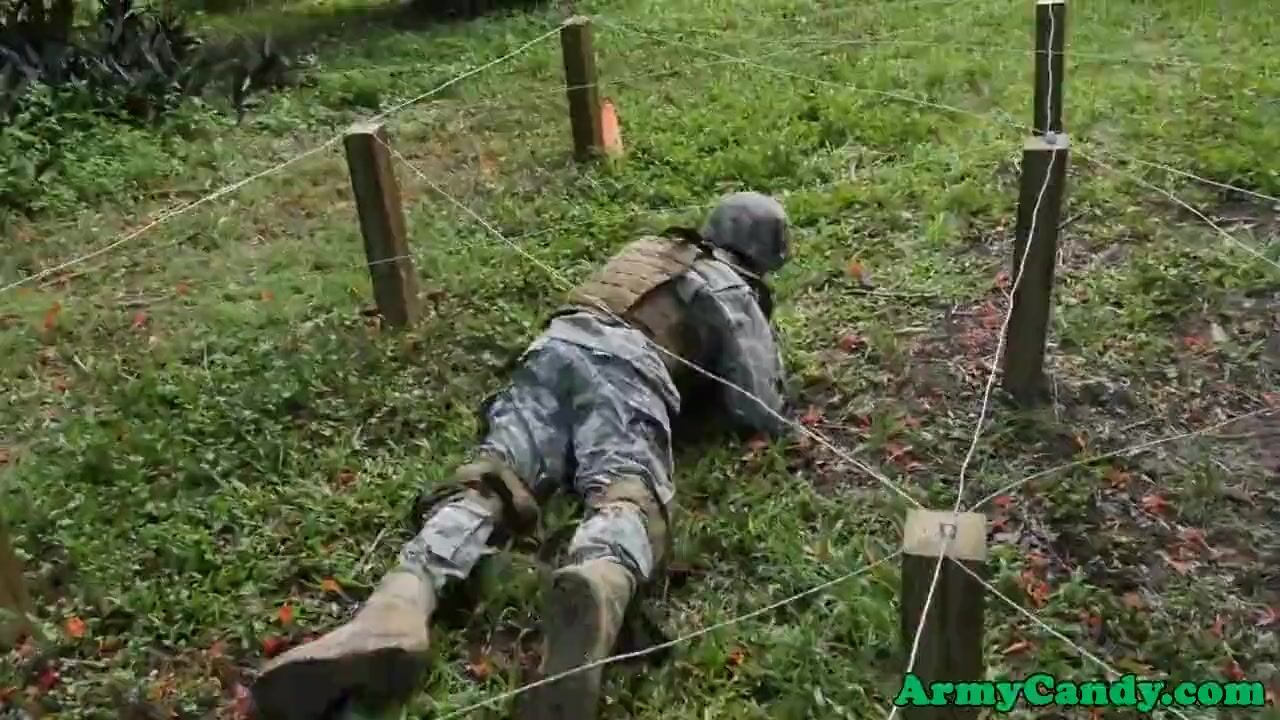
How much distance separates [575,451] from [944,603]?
1.48 meters

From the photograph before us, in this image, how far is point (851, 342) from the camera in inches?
168

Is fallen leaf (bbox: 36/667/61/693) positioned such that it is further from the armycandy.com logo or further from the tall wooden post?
the tall wooden post

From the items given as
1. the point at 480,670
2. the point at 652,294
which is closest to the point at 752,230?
the point at 652,294

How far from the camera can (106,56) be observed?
22.8ft

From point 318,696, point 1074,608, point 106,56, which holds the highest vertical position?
point 106,56

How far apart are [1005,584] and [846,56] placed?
4757 millimetres

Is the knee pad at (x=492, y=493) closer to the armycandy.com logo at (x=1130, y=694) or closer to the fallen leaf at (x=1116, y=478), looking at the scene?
the armycandy.com logo at (x=1130, y=694)

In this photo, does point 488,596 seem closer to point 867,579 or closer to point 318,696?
point 318,696

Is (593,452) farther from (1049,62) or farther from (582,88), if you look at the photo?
(582,88)

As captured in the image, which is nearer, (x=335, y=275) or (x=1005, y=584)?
(x=1005, y=584)

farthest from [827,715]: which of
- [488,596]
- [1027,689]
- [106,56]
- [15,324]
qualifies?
[106,56]

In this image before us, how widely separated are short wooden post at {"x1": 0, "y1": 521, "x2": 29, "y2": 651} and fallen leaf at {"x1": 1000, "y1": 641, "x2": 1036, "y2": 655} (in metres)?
2.31

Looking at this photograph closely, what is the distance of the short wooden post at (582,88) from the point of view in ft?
18.4

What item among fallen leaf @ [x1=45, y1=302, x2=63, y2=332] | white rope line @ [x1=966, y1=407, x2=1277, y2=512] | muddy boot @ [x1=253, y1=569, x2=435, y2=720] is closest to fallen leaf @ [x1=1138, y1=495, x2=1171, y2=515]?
white rope line @ [x1=966, y1=407, x2=1277, y2=512]
